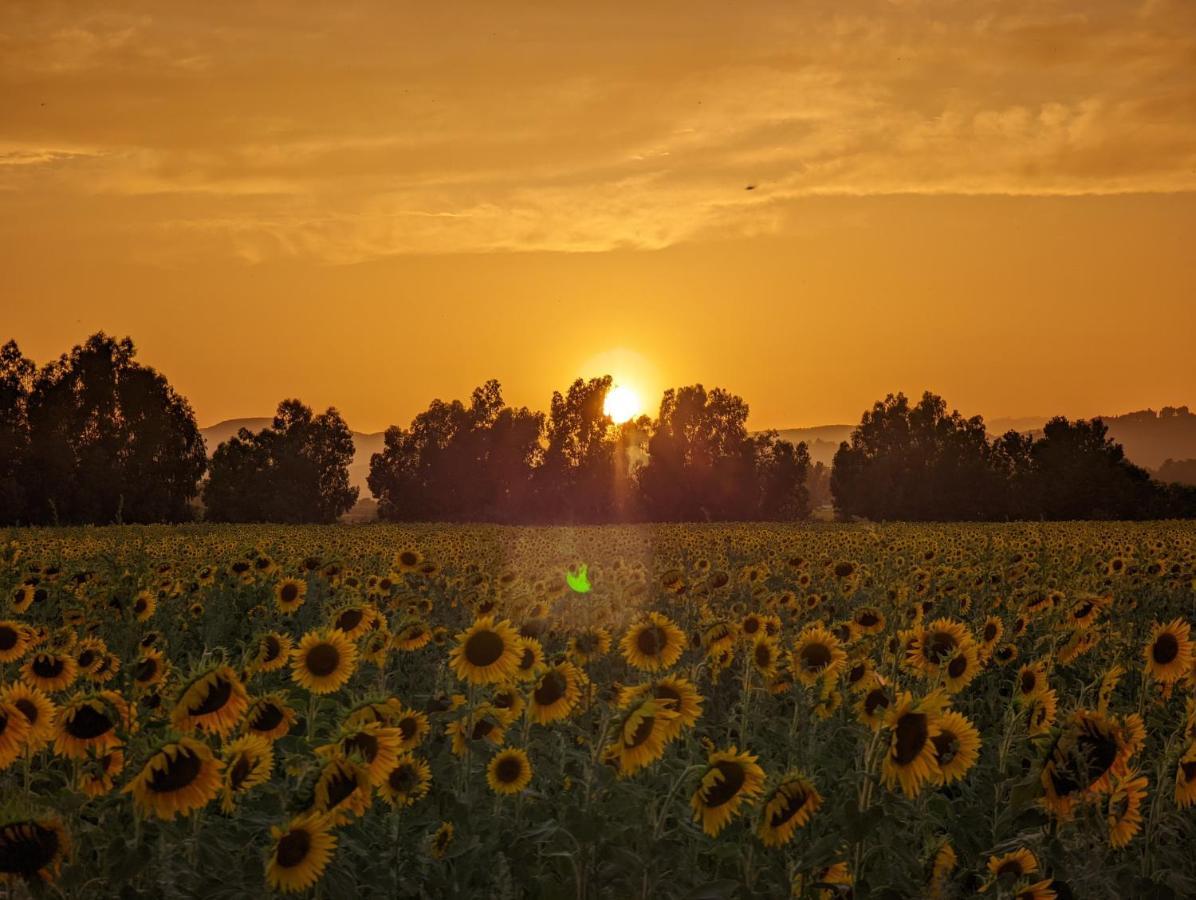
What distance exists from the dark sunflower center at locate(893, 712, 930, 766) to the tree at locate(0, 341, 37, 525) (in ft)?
221

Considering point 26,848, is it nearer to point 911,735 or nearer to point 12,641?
point 911,735

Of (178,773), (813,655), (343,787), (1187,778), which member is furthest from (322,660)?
(1187,778)

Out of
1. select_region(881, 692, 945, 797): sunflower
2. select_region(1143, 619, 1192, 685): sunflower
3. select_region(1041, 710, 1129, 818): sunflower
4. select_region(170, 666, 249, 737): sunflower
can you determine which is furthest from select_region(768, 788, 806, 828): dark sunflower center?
select_region(1143, 619, 1192, 685): sunflower

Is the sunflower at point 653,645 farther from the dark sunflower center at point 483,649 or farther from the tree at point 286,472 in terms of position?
the tree at point 286,472

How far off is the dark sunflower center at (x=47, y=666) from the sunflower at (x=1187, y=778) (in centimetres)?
530

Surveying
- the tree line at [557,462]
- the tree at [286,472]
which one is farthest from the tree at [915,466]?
the tree at [286,472]

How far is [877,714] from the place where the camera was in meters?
4.96

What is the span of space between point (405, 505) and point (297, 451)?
10271 millimetres

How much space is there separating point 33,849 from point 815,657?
432cm

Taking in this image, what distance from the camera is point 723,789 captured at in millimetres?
4309

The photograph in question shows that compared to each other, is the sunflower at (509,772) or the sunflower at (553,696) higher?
the sunflower at (553,696)

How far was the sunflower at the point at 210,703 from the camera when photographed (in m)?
4.29

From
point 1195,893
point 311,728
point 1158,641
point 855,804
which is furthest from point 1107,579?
point 311,728

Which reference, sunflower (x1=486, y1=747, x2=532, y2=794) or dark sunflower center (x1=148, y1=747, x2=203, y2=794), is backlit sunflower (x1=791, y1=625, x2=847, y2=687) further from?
dark sunflower center (x1=148, y1=747, x2=203, y2=794)
